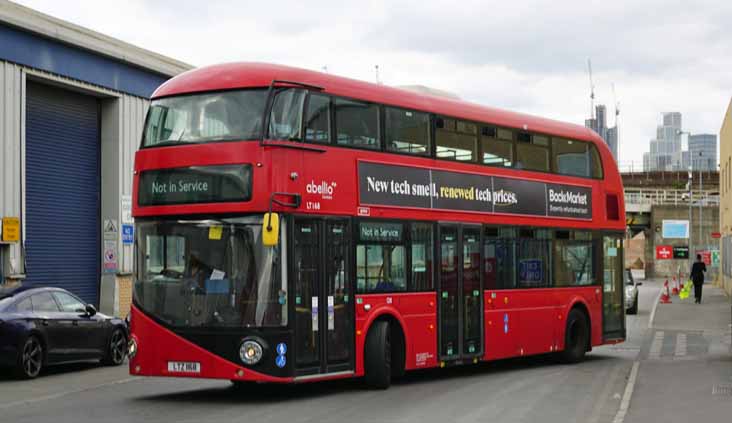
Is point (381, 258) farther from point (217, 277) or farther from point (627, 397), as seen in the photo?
point (627, 397)

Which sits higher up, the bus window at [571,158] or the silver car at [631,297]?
the bus window at [571,158]

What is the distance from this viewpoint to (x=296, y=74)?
48.8ft

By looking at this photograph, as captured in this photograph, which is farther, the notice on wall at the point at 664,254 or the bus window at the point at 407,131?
the notice on wall at the point at 664,254

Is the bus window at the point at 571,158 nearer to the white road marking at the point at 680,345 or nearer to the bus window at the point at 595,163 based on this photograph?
the bus window at the point at 595,163

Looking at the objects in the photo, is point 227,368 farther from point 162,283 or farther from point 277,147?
point 277,147

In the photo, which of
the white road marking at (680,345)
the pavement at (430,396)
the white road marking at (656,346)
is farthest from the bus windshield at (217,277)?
the white road marking at (680,345)

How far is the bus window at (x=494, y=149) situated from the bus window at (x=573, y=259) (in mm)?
2105

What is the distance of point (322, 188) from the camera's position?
1495cm

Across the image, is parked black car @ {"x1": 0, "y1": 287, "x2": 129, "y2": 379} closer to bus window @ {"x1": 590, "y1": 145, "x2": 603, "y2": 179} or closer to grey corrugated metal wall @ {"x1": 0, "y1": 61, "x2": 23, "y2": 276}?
Answer: grey corrugated metal wall @ {"x1": 0, "y1": 61, "x2": 23, "y2": 276}

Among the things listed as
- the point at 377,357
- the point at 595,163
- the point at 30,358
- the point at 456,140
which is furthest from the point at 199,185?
the point at 595,163

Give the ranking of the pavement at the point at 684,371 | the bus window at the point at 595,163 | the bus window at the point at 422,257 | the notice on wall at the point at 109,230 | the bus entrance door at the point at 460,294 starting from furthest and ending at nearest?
1. the notice on wall at the point at 109,230
2. the bus window at the point at 595,163
3. the bus entrance door at the point at 460,294
4. the bus window at the point at 422,257
5. the pavement at the point at 684,371

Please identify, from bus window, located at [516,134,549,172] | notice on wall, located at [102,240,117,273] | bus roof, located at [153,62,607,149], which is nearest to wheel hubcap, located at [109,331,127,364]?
notice on wall, located at [102,240,117,273]

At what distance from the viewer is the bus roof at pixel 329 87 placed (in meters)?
14.5

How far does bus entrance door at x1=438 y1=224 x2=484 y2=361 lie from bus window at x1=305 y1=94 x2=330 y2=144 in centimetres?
316
